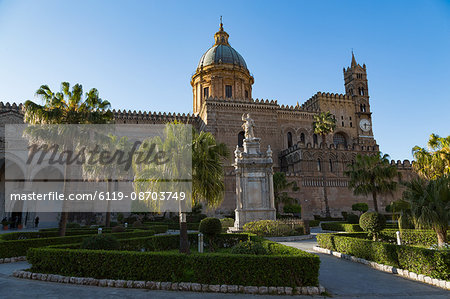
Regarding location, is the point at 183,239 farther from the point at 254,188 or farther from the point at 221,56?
the point at 221,56

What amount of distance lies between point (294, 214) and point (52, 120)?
24.1 m

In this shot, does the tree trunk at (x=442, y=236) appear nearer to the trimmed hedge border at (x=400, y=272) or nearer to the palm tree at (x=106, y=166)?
the trimmed hedge border at (x=400, y=272)

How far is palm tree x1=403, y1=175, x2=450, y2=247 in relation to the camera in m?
9.48

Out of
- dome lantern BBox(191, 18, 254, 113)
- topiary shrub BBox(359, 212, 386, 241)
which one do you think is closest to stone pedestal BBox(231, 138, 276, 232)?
topiary shrub BBox(359, 212, 386, 241)

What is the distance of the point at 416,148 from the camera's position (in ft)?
76.2

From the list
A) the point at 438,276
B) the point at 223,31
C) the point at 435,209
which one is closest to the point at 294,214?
the point at 435,209

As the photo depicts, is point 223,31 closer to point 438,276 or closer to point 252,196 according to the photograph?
point 252,196

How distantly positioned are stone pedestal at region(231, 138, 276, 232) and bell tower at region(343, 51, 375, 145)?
3512 cm

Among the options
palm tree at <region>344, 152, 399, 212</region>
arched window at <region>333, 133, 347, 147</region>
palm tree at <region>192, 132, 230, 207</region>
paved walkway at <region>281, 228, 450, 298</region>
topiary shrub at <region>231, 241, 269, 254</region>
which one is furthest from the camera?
arched window at <region>333, 133, 347, 147</region>

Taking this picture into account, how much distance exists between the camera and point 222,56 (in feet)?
148

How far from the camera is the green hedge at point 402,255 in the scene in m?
7.25

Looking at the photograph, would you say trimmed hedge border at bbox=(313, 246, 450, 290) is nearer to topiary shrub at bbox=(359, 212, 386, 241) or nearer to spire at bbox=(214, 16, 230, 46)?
topiary shrub at bbox=(359, 212, 386, 241)

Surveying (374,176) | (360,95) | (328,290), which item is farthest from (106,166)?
(360,95)

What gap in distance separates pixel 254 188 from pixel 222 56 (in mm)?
32010
